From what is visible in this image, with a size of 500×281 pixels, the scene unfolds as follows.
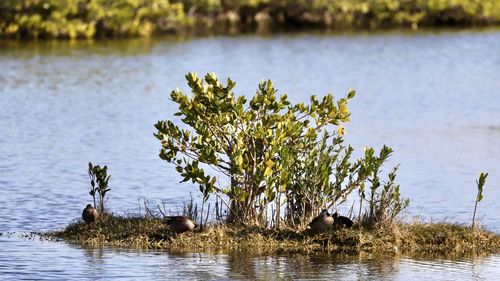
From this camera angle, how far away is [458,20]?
193 feet

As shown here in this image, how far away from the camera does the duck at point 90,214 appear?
1570cm

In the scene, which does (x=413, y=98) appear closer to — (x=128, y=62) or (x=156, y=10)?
(x=128, y=62)

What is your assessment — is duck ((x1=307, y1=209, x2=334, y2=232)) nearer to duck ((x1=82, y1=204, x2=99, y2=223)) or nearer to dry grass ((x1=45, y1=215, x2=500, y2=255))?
dry grass ((x1=45, y1=215, x2=500, y2=255))

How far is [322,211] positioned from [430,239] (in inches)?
57.1

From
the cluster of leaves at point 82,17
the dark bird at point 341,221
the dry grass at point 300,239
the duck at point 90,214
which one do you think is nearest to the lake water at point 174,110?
the dry grass at point 300,239

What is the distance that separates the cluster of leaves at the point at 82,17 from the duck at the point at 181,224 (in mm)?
33400

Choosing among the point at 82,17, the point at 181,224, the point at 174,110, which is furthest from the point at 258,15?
the point at 181,224

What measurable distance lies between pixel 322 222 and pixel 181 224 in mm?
1763

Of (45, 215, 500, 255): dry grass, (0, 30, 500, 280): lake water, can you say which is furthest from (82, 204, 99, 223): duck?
(0, 30, 500, 280): lake water

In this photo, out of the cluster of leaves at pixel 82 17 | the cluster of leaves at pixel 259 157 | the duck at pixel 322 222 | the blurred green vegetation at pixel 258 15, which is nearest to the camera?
the duck at pixel 322 222

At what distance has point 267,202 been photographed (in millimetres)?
15367

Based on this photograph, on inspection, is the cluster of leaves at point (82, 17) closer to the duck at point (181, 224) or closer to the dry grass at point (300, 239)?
the dry grass at point (300, 239)

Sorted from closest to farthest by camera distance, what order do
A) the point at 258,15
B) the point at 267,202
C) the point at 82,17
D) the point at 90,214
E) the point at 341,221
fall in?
the point at 341,221 → the point at 267,202 → the point at 90,214 → the point at 82,17 → the point at 258,15

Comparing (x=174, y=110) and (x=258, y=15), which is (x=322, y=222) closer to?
(x=174, y=110)
